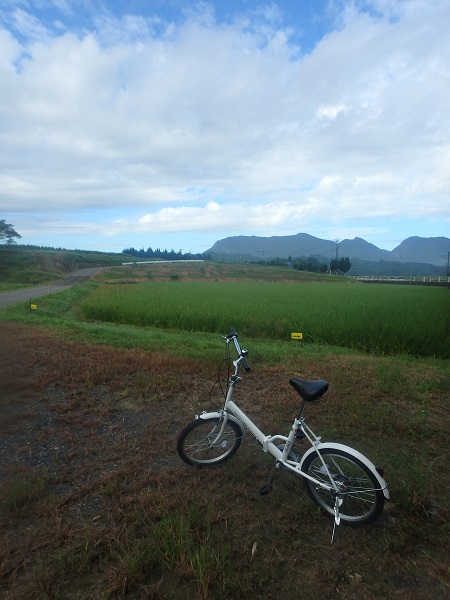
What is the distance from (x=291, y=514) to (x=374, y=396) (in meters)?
2.63

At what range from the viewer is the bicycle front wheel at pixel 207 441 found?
3152 millimetres

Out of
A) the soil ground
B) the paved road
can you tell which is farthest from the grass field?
the paved road

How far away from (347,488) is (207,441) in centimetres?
130

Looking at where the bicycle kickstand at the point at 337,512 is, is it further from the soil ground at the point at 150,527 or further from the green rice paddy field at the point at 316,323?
the green rice paddy field at the point at 316,323

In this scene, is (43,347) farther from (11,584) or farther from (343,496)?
(343,496)

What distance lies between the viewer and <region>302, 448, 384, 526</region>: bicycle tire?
7.91ft

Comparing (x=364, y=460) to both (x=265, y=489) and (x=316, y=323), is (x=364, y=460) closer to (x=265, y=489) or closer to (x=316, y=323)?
(x=265, y=489)

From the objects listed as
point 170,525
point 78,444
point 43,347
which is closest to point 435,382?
point 170,525

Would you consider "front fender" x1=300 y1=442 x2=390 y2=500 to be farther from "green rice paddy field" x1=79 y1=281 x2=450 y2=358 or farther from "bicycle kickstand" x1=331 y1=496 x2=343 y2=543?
"green rice paddy field" x1=79 y1=281 x2=450 y2=358

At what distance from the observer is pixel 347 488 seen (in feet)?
8.29

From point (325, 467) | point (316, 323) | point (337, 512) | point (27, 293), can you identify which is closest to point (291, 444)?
point (325, 467)

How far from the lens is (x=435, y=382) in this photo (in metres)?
5.20

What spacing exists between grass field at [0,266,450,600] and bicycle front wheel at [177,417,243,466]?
0.12 metres

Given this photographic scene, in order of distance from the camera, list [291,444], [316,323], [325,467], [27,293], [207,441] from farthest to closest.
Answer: [27,293] < [316,323] < [207,441] < [291,444] < [325,467]
